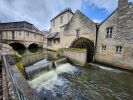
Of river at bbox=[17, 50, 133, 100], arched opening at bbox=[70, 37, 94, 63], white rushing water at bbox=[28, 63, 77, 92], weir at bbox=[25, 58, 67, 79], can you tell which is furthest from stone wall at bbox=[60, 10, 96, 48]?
white rushing water at bbox=[28, 63, 77, 92]

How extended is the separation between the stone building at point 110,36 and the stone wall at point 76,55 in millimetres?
1977

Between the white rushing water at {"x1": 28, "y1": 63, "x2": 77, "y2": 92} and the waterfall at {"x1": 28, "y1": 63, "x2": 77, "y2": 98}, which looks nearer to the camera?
the waterfall at {"x1": 28, "y1": 63, "x2": 77, "y2": 98}

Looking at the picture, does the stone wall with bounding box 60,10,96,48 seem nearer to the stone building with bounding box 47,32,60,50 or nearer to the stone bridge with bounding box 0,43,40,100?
the stone building with bounding box 47,32,60,50

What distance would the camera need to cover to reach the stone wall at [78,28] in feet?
44.7

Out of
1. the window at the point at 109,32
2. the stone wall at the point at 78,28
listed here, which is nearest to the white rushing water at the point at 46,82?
the window at the point at 109,32

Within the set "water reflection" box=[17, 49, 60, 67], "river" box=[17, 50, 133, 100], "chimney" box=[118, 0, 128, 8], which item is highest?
"chimney" box=[118, 0, 128, 8]

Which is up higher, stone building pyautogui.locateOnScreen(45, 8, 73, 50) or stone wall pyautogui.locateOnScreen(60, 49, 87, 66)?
stone building pyautogui.locateOnScreen(45, 8, 73, 50)

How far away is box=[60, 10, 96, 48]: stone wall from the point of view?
13.6 m

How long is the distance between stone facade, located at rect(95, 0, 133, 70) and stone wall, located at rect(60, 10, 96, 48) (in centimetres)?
148

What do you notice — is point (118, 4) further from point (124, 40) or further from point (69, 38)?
point (69, 38)

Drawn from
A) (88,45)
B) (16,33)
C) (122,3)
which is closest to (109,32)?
(88,45)

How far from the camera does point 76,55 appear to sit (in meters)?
12.0

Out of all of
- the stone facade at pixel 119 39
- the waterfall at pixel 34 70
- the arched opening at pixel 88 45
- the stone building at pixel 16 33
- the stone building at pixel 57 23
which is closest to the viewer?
the waterfall at pixel 34 70

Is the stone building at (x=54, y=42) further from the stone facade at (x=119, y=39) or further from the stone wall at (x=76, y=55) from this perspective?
the stone facade at (x=119, y=39)
